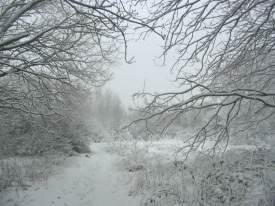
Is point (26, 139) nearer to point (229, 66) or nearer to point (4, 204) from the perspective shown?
point (4, 204)

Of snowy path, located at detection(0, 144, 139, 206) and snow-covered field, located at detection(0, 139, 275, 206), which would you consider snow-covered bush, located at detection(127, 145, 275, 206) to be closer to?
snow-covered field, located at detection(0, 139, 275, 206)

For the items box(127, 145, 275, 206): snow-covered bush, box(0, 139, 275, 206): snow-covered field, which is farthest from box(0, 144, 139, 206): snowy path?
box(127, 145, 275, 206): snow-covered bush

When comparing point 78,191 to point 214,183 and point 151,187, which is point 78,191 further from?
point 214,183

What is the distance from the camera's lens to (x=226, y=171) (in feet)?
26.3

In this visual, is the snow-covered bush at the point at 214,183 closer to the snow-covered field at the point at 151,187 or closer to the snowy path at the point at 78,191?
the snow-covered field at the point at 151,187

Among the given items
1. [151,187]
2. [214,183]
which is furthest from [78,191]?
[214,183]

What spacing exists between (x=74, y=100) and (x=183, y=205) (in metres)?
4.52

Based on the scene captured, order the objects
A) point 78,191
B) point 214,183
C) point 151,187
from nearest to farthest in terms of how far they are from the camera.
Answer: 1. point 214,183
2. point 151,187
3. point 78,191

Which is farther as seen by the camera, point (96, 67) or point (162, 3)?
point (96, 67)

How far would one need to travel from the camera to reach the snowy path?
721 cm

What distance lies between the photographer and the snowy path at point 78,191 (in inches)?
284

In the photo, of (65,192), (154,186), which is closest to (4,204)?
(65,192)

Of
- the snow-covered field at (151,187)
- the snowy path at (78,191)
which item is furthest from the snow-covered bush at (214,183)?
the snowy path at (78,191)

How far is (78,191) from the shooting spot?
8.35 meters
